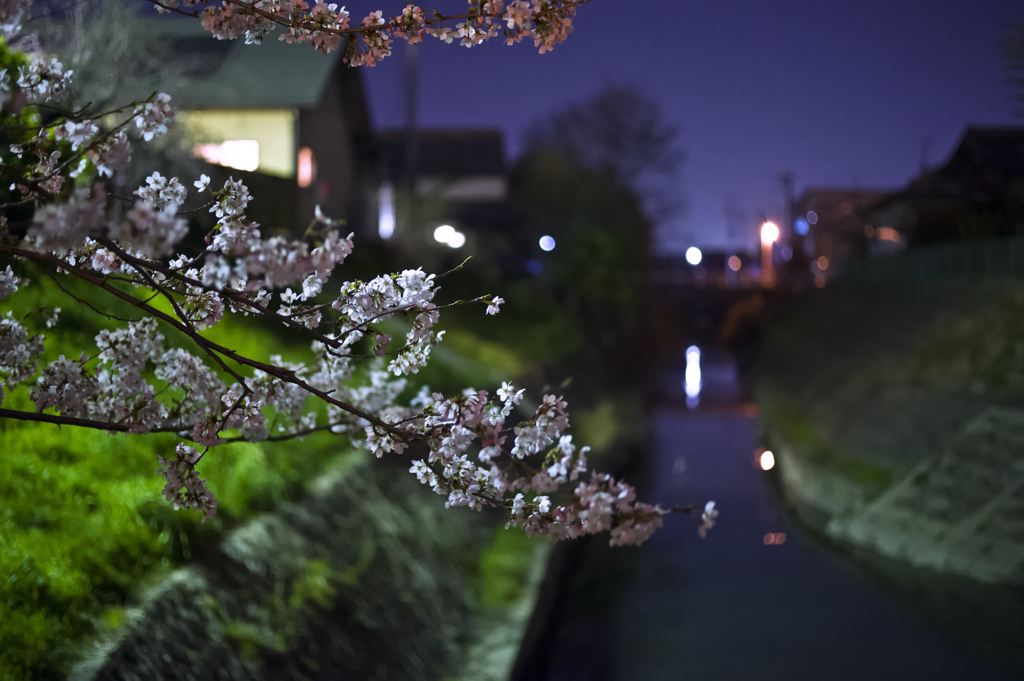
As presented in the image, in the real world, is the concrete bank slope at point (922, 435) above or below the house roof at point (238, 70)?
below

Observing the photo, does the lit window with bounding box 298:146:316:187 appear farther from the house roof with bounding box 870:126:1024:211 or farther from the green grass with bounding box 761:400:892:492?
the house roof with bounding box 870:126:1024:211

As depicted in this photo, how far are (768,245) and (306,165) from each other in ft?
148

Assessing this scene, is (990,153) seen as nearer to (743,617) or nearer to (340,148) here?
(743,617)

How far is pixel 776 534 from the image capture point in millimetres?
15133

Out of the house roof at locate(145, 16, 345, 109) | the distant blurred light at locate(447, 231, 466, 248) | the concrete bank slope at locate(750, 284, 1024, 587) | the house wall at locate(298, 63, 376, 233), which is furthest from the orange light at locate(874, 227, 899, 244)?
the house roof at locate(145, 16, 345, 109)

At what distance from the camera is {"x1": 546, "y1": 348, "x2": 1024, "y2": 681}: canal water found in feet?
32.7

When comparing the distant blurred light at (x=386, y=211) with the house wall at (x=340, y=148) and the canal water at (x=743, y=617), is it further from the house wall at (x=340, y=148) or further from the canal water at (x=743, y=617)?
the canal water at (x=743, y=617)

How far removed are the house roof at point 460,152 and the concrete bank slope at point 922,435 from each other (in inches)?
808

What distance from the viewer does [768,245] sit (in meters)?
62.8

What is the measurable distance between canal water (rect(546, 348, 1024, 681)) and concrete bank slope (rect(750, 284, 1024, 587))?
88 centimetres

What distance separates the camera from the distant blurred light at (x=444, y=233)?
25.7m

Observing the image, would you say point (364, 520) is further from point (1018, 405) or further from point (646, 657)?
point (1018, 405)

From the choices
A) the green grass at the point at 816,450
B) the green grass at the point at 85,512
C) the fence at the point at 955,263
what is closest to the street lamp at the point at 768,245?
the fence at the point at 955,263

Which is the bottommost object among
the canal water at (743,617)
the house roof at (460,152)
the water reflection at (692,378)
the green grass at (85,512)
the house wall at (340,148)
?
the canal water at (743,617)
